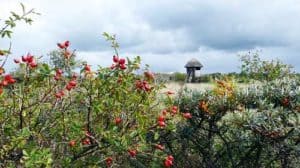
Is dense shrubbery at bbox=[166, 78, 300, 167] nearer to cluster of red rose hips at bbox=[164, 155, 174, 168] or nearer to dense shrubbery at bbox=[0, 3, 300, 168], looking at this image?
dense shrubbery at bbox=[0, 3, 300, 168]

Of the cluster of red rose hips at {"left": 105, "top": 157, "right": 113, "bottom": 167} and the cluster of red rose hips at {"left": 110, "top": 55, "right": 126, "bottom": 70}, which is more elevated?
the cluster of red rose hips at {"left": 110, "top": 55, "right": 126, "bottom": 70}

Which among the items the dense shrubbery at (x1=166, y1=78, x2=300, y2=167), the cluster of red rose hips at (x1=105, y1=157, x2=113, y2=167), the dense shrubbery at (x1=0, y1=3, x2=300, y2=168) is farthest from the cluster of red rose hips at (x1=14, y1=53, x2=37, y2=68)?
the dense shrubbery at (x1=166, y1=78, x2=300, y2=167)

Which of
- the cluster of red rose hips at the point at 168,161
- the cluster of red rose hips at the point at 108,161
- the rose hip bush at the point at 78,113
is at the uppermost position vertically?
the rose hip bush at the point at 78,113

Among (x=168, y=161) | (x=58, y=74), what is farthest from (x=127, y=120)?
(x=58, y=74)

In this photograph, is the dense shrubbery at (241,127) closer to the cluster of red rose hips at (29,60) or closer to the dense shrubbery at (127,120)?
the dense shrubbery at (127,120)

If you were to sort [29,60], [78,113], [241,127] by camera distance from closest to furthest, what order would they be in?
[29,60] < [78,113] < [241,127]

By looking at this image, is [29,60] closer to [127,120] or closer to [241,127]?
[127,120]

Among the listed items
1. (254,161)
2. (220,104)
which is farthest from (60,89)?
(254,161)

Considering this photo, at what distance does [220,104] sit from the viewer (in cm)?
685

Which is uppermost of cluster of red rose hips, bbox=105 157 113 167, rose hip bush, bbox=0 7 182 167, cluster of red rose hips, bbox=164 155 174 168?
rose hip bush, bbox=0 7 182 167

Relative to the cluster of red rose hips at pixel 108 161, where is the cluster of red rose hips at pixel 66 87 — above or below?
above

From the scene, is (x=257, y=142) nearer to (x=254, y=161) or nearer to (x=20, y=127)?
(x=254, y=161)

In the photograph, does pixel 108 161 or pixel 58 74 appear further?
pixel 108 161

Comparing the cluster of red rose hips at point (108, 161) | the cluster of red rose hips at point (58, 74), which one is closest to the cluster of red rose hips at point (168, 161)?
the cluster of red rose hips at point (108, 161)
